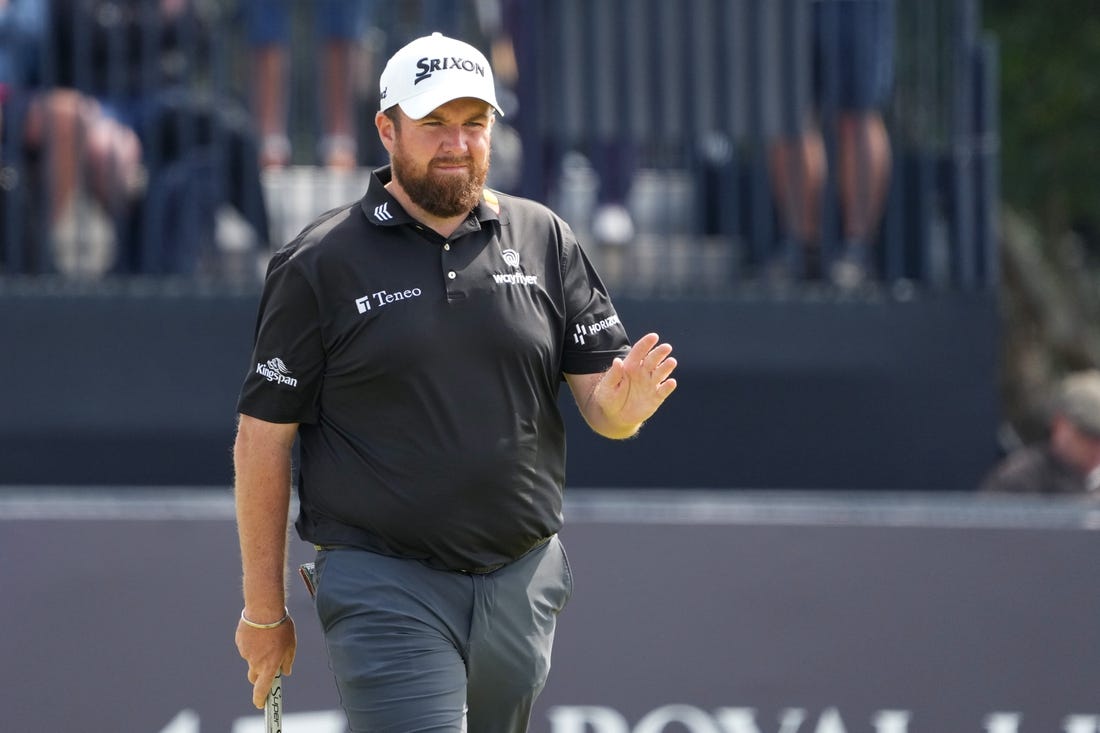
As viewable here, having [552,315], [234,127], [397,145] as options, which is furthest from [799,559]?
[234,127]

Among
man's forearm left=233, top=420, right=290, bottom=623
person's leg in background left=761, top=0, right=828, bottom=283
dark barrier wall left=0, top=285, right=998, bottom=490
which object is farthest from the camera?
person's leg in background left=761, top=0, right=828, bottom=283

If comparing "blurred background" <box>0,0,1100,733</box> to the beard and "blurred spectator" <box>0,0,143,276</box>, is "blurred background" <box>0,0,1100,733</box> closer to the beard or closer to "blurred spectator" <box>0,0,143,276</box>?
"blurred spectator" <box>0,0,143,276</box>

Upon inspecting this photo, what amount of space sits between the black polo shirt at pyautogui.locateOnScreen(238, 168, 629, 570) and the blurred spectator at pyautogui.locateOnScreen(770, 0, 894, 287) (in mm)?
3251

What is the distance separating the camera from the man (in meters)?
3.60

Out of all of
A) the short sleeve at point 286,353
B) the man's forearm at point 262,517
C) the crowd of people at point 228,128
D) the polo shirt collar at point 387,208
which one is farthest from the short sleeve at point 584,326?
the crowd of people at point 228,128

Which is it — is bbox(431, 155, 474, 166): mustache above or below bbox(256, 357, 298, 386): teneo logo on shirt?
above

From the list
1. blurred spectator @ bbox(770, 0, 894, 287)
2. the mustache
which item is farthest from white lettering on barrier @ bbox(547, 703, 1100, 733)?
blurred spectator @ bbox(770, 0, 894, 287)

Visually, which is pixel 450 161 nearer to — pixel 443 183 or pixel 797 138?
pixel 443 183

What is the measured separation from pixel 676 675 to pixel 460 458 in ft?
5.72

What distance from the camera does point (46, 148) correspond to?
21.2 feet

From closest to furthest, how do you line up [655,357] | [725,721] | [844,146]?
[655,357] < [725,721] < [844,146]

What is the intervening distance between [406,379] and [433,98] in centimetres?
61

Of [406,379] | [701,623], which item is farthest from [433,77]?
[701,623]

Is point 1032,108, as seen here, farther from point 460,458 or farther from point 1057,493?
point 460,458
